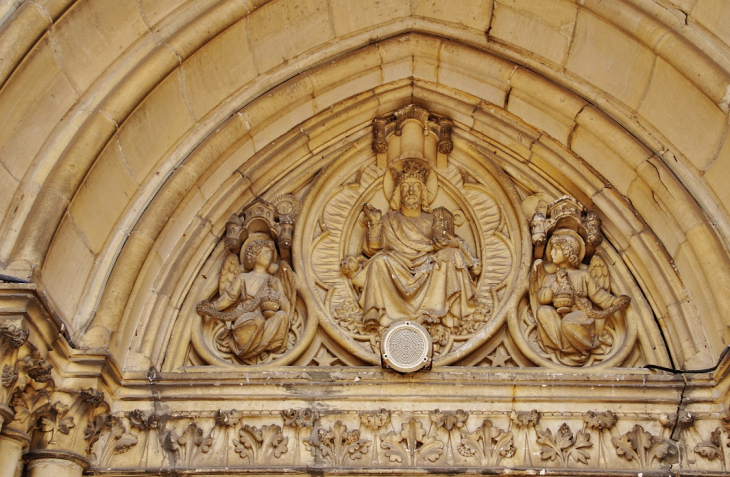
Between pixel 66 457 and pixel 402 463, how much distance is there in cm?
224

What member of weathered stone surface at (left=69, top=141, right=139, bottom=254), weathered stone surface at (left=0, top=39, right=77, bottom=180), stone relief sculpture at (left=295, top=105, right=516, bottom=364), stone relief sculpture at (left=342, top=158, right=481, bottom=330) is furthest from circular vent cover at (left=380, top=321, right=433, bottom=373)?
weathered stone surface at (left=0, top=39, right=77, bottom=180)

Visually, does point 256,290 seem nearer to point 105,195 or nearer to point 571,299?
point 105,195

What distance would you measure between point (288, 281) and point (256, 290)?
31 cm

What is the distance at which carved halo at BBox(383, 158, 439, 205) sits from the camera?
8.27 meters

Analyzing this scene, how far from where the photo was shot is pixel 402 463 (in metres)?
6.60

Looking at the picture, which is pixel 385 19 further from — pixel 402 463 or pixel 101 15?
pixel 402 463

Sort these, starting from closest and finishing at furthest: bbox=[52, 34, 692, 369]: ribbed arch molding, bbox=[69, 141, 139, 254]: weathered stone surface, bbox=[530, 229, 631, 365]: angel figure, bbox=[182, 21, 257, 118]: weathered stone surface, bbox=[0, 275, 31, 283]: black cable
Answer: bbox=[0, 275, 31, 283]: black cable < bbox=[69, 141, 139, 254]: weathered stone surface < bbox=[52, 34, 692, 369]: ribbed arch molding < bbox=[530, 229, 631, 365]: angel figure < bbox=[182, 21, 257, 118]: weathered stone surface

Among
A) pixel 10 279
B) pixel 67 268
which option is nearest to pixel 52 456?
pixel 10 279

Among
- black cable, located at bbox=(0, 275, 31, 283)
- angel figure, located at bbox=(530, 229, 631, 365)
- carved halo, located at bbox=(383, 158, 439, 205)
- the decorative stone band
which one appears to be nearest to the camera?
black cable, located at bbox=(0, 275, 31, 283)

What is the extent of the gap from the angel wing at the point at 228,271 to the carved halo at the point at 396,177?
1.48m

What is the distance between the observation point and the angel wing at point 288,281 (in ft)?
25.0

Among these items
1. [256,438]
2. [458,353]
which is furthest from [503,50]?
[256,438]

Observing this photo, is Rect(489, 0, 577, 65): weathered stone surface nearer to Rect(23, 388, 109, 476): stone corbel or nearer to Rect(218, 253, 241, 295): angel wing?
Rect(218, 253, 241, 295): angel wing

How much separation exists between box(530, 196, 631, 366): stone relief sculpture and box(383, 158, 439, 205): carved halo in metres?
0.99
